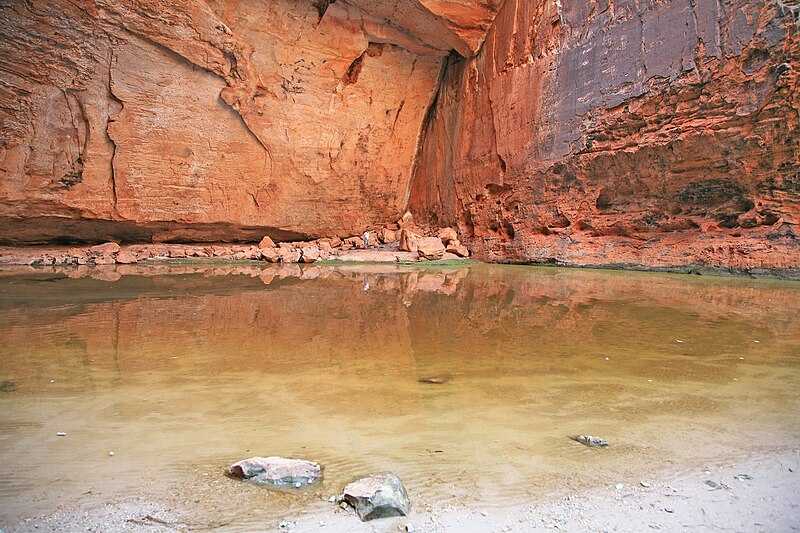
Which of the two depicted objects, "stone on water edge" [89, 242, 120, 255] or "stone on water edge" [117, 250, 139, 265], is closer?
"stone on water edge" [117, 250, 139, 265]

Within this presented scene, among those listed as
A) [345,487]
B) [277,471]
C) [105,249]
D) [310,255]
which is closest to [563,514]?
[345,487]

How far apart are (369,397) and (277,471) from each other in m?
0.67

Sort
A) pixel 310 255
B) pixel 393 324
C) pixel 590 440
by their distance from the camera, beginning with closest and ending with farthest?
pixel 590 440
pixel 393 324
pixel 310 255

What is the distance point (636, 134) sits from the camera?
8.20 meters

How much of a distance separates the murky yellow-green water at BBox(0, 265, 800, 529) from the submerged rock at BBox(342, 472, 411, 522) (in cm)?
6

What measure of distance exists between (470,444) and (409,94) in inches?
478

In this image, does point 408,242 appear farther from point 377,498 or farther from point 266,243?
point 377,498

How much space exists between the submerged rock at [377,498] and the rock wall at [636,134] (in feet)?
24.0

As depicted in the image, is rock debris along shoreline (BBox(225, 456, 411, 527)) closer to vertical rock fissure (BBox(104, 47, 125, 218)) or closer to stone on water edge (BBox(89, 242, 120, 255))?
stone on water edge (BBox(89, 242, 120, 255))

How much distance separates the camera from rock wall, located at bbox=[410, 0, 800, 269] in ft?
22.3

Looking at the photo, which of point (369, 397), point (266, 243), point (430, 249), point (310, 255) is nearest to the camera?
point (369, 397)

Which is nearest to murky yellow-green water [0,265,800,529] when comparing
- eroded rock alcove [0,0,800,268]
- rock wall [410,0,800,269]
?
rock wall [410,0,800,269]

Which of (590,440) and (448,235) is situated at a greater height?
(448,235)

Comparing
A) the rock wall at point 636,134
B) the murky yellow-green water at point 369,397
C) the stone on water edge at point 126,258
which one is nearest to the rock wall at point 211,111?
the stone on water edge at point 126,258
